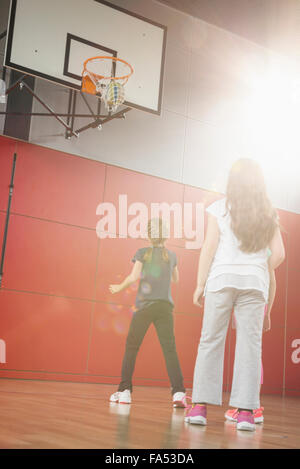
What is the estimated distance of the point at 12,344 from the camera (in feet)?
17.1

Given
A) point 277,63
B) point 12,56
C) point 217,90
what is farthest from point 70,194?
point 277,63

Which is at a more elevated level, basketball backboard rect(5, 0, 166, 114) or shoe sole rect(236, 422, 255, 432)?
basketball backboard rect(5, 0, 166, 114)

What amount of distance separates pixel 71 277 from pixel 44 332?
2.10 ft

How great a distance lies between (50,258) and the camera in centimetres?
553

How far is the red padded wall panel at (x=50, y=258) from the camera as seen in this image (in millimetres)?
5320

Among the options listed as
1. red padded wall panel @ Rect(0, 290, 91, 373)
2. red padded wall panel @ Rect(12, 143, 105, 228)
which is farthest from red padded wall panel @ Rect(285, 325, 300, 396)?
red padded wall panel @ Rect(12, 143, 105, 228)

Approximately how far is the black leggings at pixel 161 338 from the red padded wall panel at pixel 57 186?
2479 mm

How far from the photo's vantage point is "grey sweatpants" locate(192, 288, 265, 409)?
240cm

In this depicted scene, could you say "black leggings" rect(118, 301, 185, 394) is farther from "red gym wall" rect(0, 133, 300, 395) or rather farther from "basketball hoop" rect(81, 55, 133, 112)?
"basketball hoop" rect(81, 55, 133, 112)

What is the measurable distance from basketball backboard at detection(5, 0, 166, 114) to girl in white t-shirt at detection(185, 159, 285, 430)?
295 centimetres

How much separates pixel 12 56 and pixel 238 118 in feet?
11.3

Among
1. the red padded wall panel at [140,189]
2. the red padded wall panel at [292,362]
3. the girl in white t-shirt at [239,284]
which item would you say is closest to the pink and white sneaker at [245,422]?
the girl in white t-shirt at [239,284]

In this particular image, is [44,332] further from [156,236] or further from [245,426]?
[245,426]

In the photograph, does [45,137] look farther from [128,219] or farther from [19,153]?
[128,219]
